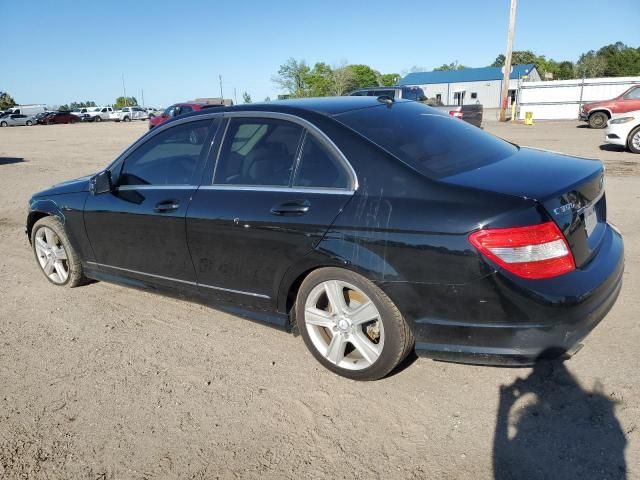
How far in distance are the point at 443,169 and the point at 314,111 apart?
911 mm

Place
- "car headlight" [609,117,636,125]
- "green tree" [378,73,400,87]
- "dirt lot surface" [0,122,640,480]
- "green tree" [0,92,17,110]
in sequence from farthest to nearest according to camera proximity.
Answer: "green tree" [378,73,400,87] < "green tree" [0,92,17,110] < "car headlight" [609,117,636,125] < "dirt lot surface" [0,122,640,480]

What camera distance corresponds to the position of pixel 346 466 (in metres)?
2.44

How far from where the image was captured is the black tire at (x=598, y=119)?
2056 centimetres

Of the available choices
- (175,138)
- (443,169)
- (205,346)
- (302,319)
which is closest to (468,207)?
(443,169)

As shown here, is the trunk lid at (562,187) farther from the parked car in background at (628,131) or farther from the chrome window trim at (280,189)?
the parked car in background at (628,131)

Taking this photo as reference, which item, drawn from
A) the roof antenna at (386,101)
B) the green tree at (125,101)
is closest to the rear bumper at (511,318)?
the roof antenna at (386,101)

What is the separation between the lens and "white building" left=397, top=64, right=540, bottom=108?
6688 cm

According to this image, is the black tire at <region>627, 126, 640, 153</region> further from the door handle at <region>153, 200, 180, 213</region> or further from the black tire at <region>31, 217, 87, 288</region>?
the black tire at <region>31, 217, 87, 288</region>

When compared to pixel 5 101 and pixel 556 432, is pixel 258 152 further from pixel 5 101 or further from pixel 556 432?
pixel 5 101

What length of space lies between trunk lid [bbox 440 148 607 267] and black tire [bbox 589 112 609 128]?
20.3m

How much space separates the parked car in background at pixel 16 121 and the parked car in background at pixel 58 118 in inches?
40.4

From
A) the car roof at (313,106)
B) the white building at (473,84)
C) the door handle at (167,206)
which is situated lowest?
the door handle at (167,206)

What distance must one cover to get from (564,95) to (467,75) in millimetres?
44271

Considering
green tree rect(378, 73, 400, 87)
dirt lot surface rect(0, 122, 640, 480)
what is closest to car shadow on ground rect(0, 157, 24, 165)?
dirt lot surface rect(0, 122, 640, 480)
